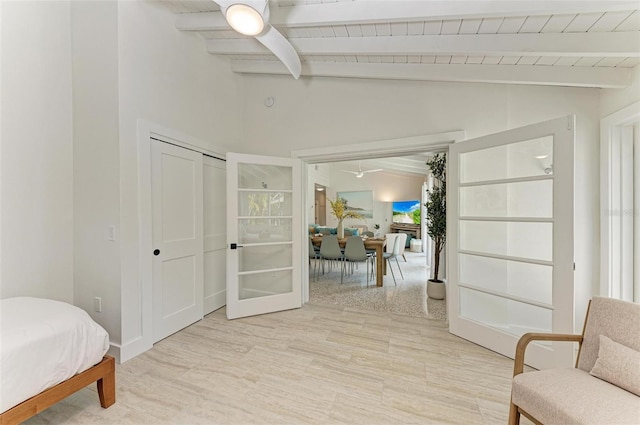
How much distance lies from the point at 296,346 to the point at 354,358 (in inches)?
21.3

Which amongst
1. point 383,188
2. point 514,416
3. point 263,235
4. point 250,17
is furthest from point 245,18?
point 383,188

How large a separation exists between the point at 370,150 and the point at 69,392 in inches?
122

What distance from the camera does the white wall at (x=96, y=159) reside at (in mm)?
2113

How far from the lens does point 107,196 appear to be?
2.14m

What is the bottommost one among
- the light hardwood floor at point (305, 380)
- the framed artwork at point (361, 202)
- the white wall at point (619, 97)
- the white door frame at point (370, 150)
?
the light hardwood floor at point (305, 380)

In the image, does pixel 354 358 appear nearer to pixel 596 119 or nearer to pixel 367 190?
pixel 596 119

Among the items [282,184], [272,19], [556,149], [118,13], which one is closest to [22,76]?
[118,13]

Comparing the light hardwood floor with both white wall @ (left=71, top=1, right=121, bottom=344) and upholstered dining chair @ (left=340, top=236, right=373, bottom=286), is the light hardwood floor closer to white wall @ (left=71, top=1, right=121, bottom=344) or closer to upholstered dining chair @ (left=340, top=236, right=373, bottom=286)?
white wall @ (left=71, top=1, right=121, bottom=344)

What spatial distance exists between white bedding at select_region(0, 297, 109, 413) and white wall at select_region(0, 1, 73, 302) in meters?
0.53

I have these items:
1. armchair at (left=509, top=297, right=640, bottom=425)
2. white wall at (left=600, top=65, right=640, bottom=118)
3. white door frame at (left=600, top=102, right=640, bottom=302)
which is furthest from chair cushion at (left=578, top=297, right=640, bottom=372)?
white wall at (left=600, top=65, right=640, bottom=118)

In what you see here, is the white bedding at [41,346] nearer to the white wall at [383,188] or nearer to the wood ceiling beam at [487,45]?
the wood ceiling beam at [487,45]

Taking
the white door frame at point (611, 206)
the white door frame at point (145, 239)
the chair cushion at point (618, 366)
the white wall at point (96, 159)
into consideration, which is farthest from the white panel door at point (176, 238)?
the white door frame at point (611, 206)

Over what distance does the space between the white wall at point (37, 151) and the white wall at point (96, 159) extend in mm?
76

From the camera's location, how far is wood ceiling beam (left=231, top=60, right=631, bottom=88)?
205 cm
